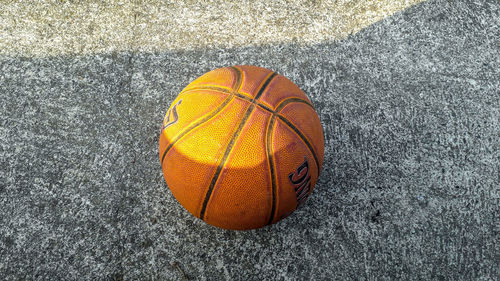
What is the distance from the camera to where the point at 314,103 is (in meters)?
3.25

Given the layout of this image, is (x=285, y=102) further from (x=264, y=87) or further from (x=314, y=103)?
(x=314, y=103)

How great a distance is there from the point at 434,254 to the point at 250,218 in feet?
4.40

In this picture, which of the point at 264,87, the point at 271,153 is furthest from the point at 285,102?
the point at 271,153

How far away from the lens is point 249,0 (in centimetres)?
375

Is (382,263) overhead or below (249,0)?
below

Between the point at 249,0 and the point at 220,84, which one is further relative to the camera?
the point at 249,0

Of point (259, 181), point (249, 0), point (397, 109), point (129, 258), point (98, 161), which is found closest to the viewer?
point (259, 181)

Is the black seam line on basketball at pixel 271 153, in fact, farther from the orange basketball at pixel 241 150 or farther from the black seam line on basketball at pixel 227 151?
the black seam line on basketball at pixel 227 151

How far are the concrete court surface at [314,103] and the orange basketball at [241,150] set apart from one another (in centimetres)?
52

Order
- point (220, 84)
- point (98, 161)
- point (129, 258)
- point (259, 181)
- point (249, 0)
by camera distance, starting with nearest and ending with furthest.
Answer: point (259, 181), point (220, 84), point (129, 258), point (98, 161), point (249, 0)

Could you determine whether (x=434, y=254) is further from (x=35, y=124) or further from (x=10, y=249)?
(x=35, y=124)

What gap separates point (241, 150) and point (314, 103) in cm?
127

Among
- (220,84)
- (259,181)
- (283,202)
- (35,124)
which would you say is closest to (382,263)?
(283,202)

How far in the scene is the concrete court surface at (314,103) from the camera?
269 cm
